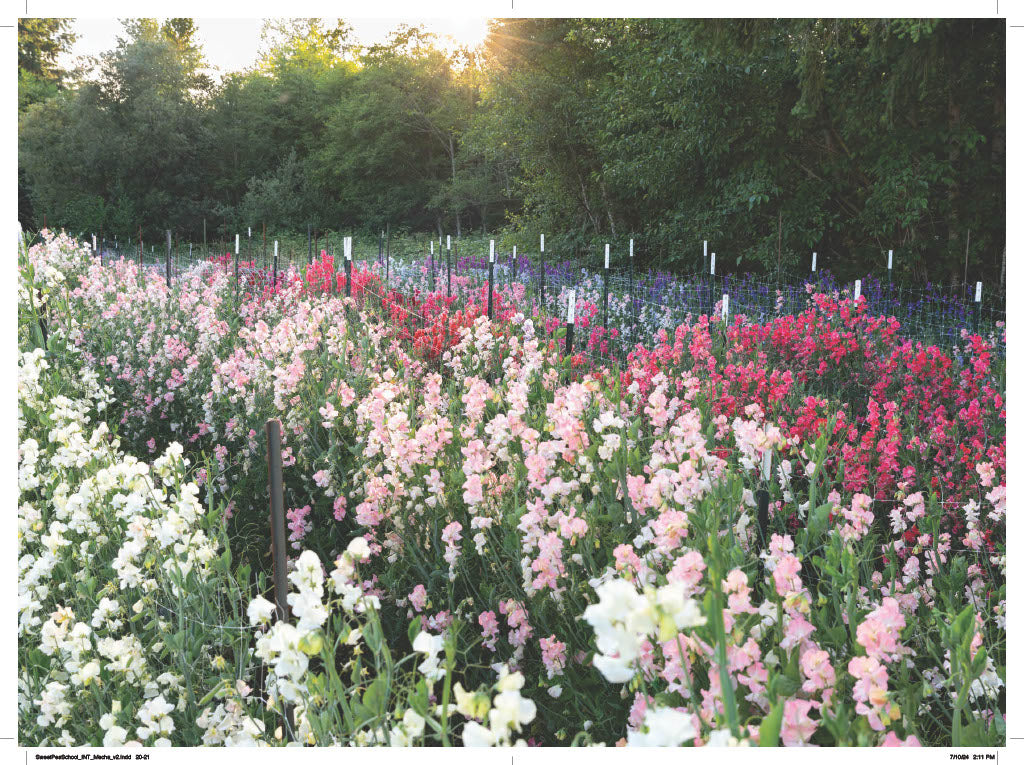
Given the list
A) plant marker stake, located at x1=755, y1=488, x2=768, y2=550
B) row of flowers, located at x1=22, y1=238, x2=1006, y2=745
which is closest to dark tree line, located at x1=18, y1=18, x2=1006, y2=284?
row of flowers, located at x1=22, y1=238, x2=1006, y2=745

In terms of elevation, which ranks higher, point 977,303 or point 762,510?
point 977,303

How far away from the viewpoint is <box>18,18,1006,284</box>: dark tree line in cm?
838

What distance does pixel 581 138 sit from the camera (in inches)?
524

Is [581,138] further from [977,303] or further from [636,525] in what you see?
[636,525]

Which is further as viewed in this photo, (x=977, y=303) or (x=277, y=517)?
(x=977, y=303)

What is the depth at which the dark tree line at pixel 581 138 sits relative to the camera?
838 centimetres

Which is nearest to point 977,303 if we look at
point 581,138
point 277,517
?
point 277,517

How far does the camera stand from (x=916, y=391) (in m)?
3.52

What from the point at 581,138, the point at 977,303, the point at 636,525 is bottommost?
the point at 636,525

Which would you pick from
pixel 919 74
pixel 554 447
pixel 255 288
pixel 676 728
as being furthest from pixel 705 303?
pixel 676 728

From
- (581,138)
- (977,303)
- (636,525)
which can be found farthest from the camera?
(581,138)

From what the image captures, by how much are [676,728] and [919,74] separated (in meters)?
8.20

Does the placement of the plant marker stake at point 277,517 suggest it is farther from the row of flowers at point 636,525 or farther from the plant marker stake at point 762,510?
the plant marker stake at point 762,510

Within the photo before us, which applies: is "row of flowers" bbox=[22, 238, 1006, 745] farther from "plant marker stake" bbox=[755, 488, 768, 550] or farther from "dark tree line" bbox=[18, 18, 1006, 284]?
"dark tree line" bbox=[18, 18, 1006, 284]
